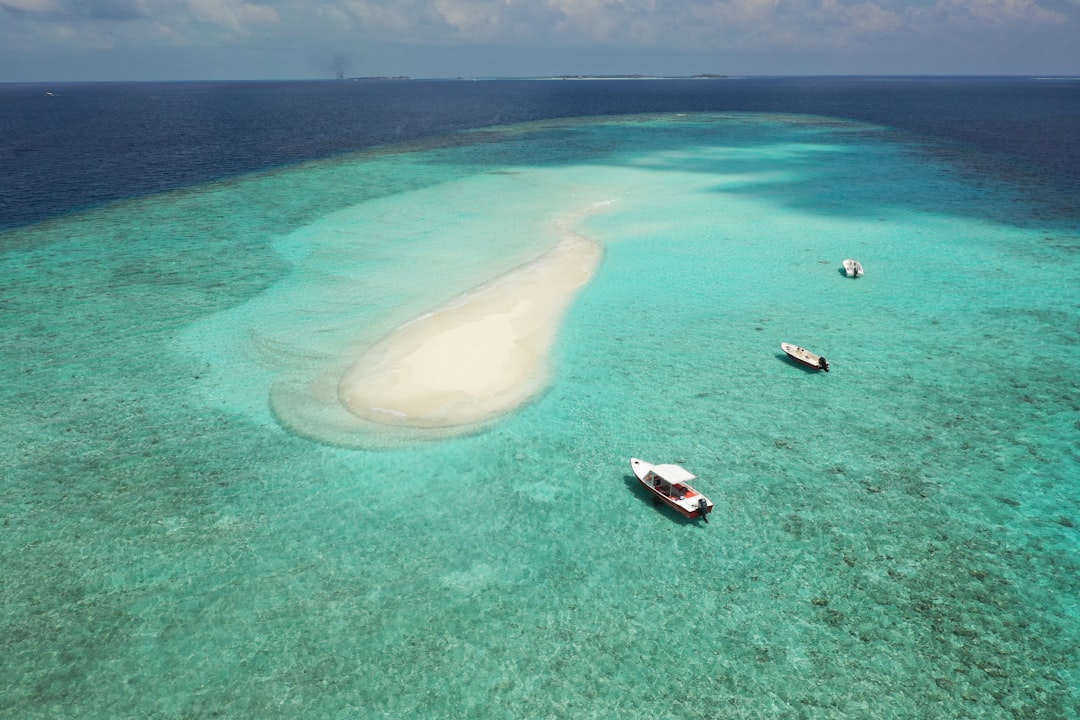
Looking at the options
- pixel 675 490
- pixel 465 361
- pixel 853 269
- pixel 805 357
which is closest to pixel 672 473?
pixel 675 490

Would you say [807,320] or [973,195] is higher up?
[973,195]

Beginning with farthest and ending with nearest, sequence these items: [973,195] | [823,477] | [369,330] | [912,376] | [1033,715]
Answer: [973,195]
[369,330]
[912,376]
[823,477]
[1033,715]

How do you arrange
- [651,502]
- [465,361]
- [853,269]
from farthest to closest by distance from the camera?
[853,269] < [465,361] < [651,502]

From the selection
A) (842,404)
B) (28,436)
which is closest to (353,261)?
(28,436)

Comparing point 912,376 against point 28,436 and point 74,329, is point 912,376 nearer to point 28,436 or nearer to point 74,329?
point 28,436

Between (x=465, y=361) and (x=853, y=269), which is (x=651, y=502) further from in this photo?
(x=853, y=269)
